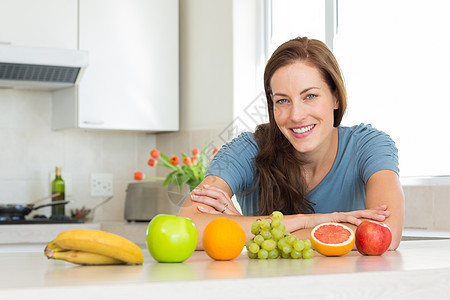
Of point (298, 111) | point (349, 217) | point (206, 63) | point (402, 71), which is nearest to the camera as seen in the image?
point (349, 217)

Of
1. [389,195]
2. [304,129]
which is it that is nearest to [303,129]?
[304,129]

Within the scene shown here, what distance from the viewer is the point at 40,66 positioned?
3.28 metres

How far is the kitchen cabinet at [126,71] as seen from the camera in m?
3.52

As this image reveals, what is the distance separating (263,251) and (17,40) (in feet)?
8.55

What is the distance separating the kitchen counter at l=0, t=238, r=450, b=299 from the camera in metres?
0.72

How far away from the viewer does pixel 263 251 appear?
3.58 feet

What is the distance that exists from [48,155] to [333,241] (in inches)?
113

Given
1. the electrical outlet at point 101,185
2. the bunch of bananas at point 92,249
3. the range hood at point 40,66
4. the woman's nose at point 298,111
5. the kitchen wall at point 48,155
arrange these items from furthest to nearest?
the electrical outlet at point 101,185, the kitchen wall at point 48,155, the range hood at point 40,66, the woman's nose at point 298,111, the bunch of bananas at point 92,249

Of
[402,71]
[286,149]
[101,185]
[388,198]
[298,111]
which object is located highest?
[402,71]

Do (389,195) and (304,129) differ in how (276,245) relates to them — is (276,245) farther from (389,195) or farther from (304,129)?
(304,129)

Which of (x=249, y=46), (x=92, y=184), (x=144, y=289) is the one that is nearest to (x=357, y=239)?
(x=144, y=289)

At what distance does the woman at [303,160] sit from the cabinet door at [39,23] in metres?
1.76

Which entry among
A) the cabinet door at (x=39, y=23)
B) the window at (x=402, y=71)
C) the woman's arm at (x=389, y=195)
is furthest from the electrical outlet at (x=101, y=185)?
the woman's arm at (x=389, y=195)

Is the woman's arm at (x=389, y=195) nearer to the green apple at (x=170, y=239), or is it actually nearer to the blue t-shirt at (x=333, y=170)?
the blue t-shirt at (x=333, y=170)
